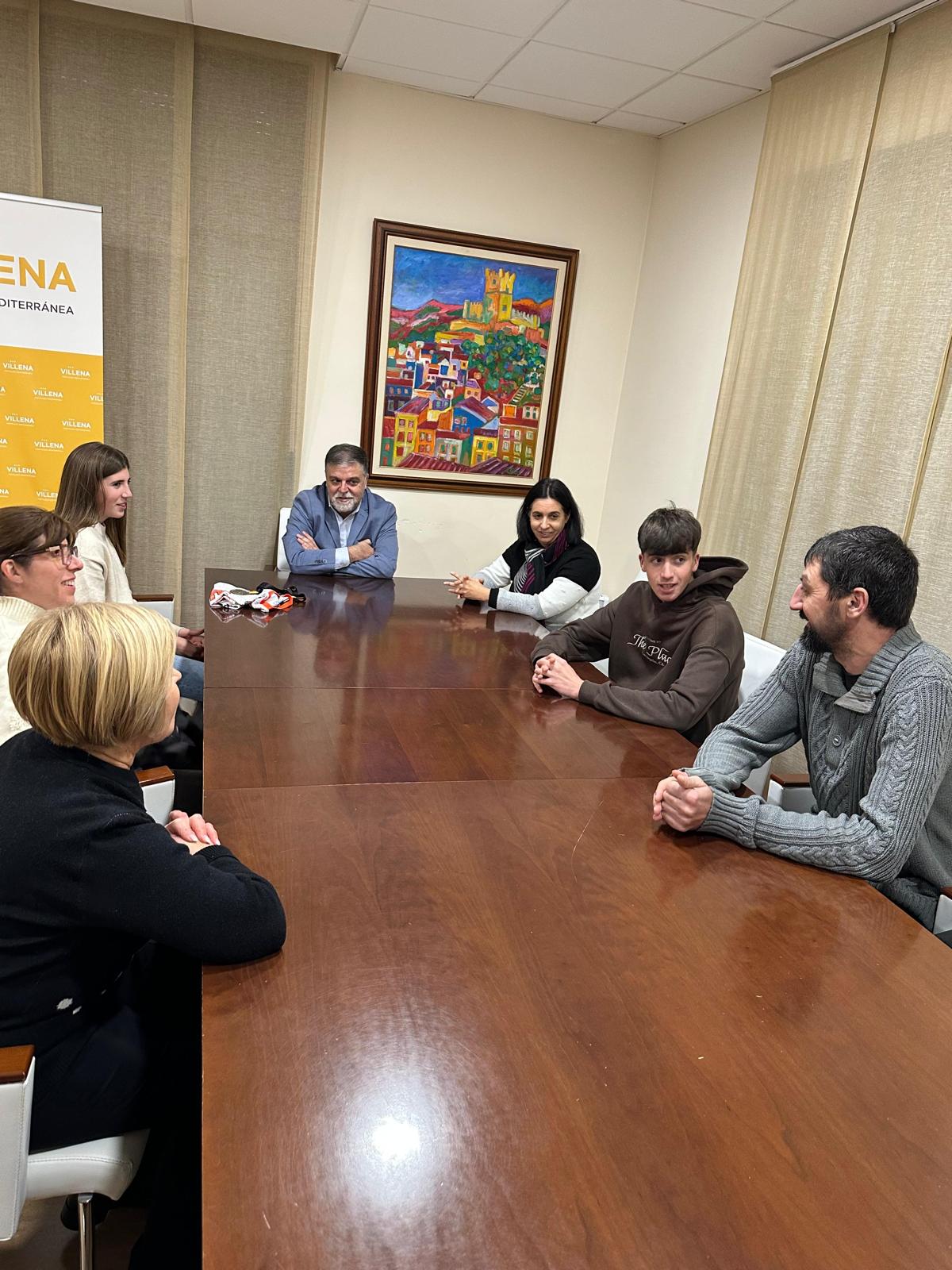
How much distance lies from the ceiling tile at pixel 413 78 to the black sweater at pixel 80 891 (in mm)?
3855

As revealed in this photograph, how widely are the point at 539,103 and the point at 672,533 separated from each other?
2923 millimetres

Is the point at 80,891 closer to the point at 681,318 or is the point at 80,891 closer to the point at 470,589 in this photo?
the point at 470,589

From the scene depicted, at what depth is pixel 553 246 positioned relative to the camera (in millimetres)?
4680

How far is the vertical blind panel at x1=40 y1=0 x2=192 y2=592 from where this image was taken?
149 inches

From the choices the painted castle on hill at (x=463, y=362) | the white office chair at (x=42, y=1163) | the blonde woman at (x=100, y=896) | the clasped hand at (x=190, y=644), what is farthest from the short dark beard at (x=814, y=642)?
the painted castle on hill at (x=463, y=362)

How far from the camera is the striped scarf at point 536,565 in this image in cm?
339

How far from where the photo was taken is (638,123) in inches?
174

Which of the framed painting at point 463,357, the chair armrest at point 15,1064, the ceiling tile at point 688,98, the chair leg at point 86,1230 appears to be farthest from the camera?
the framed painting at point 463,357

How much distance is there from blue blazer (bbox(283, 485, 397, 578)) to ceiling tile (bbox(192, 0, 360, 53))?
5.93 ft

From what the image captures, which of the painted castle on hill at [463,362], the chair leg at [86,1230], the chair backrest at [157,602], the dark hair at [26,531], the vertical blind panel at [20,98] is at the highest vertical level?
the vertical blind panel at [20,98]

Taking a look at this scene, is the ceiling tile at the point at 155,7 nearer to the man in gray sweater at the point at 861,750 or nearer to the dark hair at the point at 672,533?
the dark hair at the point at 672,533

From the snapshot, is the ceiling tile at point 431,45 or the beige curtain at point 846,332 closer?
the beige curtain at point 846,332

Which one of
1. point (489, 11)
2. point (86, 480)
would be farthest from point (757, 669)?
point (489, 11)

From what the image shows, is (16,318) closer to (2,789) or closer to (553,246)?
(553,246)
